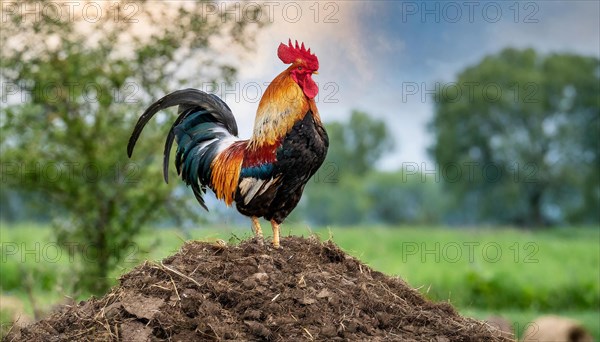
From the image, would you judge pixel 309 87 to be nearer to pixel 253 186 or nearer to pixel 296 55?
pixel 296 55

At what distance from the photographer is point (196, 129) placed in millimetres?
5727

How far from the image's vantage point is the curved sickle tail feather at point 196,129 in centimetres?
562

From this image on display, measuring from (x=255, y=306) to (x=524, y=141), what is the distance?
2746cm

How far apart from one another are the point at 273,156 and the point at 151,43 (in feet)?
16.0

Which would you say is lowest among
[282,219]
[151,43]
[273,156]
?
[282,219]

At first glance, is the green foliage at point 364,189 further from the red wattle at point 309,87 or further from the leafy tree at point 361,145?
the red wattle at point 309,87

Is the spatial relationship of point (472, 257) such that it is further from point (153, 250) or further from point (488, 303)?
point (153, 250)

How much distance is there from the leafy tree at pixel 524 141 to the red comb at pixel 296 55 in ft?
78.9

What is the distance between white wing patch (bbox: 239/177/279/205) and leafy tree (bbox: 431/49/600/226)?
24.2 m

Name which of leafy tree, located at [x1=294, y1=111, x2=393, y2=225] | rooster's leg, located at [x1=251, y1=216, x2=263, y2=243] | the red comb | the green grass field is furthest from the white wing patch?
leafy tree, located at [x1=294, y1=111, x2=393, y2=225]

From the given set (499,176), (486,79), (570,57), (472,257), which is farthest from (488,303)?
→ (570,57)

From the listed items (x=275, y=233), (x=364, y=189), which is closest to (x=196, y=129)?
(x=275, y=233)

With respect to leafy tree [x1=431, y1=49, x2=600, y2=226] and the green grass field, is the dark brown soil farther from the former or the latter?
leafy tree [x1=431, y1=49, x2=600, y2=226]

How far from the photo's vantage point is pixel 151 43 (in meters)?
9.27
